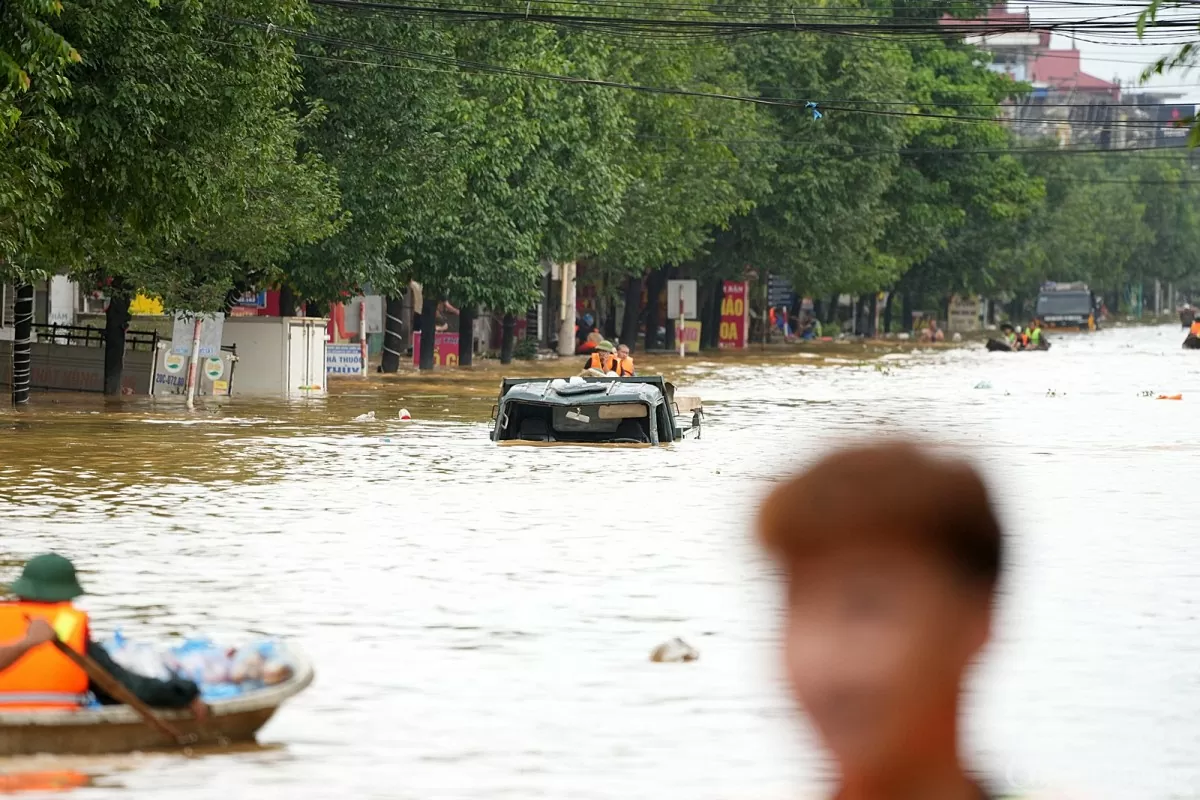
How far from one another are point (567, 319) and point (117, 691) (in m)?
62.0

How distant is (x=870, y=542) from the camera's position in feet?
8.20

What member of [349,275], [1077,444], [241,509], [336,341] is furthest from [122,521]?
[336,341]

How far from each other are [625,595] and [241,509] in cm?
631

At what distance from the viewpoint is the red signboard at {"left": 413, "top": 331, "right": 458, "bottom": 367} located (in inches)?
2289

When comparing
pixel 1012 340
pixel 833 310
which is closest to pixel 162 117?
pixel 1012 340

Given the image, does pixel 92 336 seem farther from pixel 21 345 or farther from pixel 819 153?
pixel 819 153

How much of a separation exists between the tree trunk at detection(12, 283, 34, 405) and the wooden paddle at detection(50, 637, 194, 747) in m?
26.5

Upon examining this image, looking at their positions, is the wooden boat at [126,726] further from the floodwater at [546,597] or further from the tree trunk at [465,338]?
the tree trunk at [465,338]

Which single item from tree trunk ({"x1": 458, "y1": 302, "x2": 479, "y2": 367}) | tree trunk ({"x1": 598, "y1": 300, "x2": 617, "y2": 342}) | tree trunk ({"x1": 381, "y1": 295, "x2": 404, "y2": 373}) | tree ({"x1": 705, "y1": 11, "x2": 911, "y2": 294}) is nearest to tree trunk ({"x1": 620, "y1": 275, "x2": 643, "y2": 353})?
tree ({"x1": 705, "y1": 11, "x2": 911, "y2": 294})

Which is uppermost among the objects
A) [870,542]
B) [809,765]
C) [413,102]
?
[413,102]

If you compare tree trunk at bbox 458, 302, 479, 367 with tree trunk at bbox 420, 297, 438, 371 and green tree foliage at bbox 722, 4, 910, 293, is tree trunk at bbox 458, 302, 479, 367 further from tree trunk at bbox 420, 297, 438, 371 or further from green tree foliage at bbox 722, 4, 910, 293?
green tree foliage at bbox 722, 4, 910, 293

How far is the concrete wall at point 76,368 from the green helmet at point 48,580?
31426 mm

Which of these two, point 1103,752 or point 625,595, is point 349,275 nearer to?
point 625,595

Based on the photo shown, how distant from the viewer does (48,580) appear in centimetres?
878
